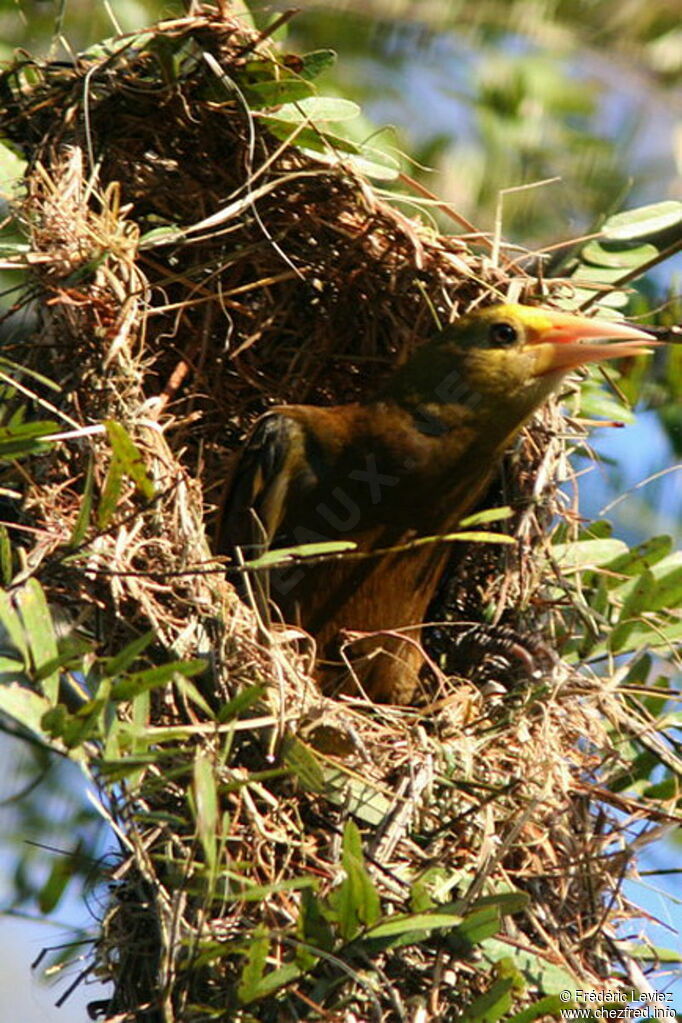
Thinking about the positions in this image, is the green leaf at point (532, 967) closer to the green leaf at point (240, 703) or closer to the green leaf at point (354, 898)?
the green leaf at point (354, 898)

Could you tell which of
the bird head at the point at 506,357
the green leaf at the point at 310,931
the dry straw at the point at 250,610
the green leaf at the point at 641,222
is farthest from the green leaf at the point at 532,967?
the green leaf at the point at 641,222

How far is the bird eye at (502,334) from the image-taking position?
413 centimetres

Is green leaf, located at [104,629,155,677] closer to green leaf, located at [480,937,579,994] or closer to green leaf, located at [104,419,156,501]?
green leaf, located at [104,419,156,501]

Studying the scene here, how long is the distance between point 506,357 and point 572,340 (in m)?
→ 0.19

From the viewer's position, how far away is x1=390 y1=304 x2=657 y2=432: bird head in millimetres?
4066

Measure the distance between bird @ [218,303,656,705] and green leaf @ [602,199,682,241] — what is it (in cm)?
25

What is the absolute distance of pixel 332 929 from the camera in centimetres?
294

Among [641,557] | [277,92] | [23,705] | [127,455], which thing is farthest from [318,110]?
[23,705]

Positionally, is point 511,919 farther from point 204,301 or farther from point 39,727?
point 204,301

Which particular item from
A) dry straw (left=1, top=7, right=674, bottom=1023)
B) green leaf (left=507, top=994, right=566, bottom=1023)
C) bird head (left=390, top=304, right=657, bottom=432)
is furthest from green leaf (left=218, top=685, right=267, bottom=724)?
bird head (left=390, top=304, right=657, bottom=432)

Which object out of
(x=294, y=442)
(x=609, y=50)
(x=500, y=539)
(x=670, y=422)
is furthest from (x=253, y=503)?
(x=609, y=50)

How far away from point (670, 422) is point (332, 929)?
7.50ft

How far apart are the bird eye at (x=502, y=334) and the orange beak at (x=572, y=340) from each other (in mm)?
50

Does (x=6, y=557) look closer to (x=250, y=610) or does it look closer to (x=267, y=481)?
(x=250, y=610)
